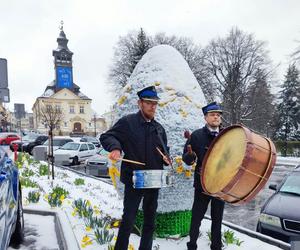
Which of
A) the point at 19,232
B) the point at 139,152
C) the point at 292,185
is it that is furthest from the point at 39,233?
the point at 292,185

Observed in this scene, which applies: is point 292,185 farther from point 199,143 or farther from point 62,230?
point 62,230

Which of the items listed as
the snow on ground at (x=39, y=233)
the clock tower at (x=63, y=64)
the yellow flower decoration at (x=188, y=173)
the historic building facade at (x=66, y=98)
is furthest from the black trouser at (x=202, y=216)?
the clock tower at (x=63, y=64)

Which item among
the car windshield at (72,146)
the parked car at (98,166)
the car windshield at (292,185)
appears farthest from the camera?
the car windshield at (72,146)

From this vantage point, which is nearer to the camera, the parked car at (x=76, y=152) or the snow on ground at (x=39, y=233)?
the snow on ground at (x=39, y=233)

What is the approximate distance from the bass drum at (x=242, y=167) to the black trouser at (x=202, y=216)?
1.47 ft

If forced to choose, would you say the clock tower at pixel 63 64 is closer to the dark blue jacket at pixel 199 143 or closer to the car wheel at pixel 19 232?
the car wheel at pixel 19 232

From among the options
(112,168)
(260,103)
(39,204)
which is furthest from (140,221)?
(260,103)

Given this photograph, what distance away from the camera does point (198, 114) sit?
4.01 m

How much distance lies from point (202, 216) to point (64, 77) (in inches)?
2769

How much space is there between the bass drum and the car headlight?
213 cm

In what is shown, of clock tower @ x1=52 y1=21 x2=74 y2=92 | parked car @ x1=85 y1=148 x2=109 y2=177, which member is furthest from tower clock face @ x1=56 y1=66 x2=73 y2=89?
parked car @ x1=85 y1=148 x2=109 y2=177

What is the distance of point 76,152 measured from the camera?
17812 millimetres

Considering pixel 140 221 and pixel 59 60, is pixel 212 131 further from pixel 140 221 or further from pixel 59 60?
→ pixel 59 60

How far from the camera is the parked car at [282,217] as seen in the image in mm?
4402
